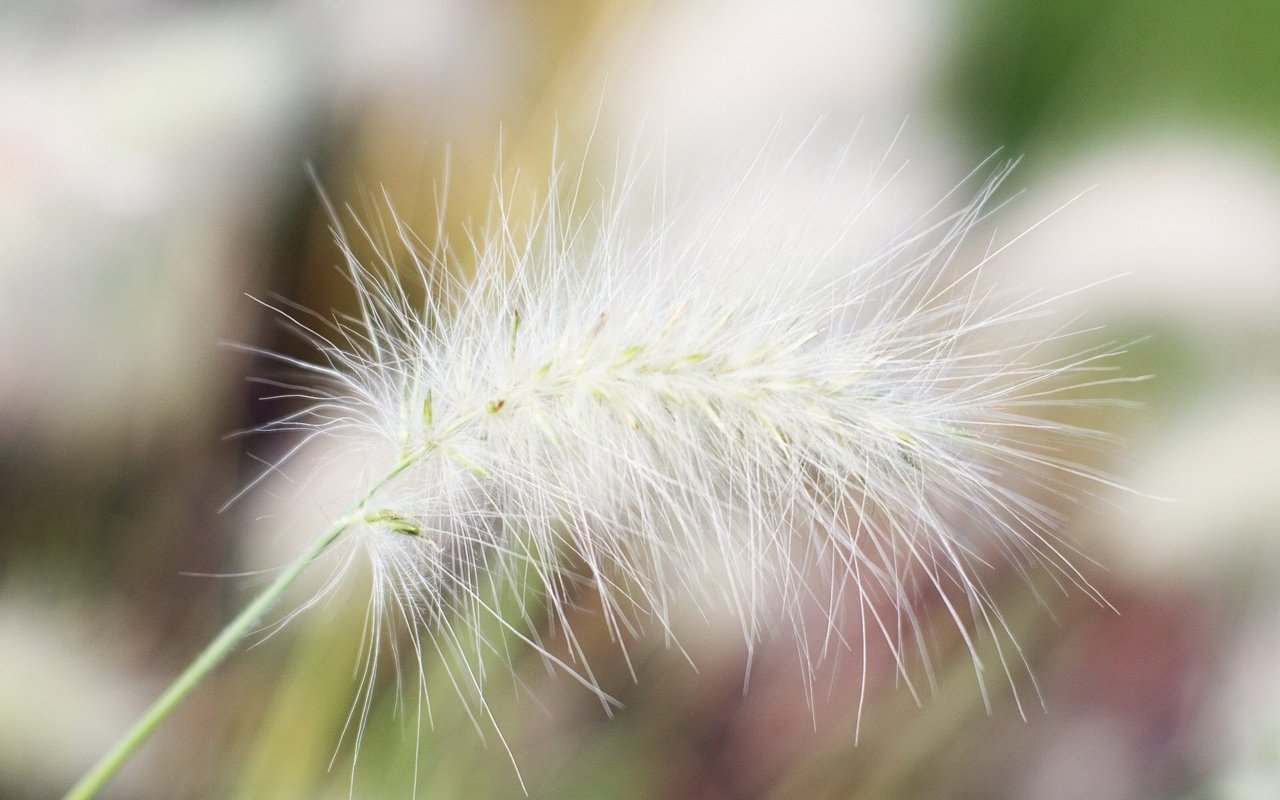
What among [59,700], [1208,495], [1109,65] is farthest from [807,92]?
[59,700]

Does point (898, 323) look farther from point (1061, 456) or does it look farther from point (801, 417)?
point (1061, 456)

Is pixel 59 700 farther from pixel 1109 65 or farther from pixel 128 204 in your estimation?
pixel 1109 65

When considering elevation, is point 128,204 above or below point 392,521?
above

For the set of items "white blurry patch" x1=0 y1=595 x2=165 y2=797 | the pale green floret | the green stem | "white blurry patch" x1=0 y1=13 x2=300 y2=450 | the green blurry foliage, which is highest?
the green blurry foliage

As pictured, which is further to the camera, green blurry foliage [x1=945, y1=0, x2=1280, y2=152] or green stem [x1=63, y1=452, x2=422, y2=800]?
green blurry foliage [x1=945, y1=0, x2=1280, y2=152]

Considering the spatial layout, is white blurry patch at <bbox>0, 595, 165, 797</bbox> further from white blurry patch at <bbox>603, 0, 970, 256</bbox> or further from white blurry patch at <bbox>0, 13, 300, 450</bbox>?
white blurry patch at <bbox>603, 0, 970, 256</bbox>

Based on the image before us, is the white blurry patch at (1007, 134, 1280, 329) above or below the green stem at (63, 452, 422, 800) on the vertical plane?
above

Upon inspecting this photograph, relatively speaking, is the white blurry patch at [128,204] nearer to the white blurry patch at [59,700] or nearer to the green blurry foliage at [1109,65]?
the white blurry patch at [59,700]

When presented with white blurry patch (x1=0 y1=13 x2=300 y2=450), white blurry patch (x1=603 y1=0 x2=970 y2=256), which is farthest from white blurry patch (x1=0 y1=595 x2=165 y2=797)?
white blurry patch (x1=603 y1=0 x2=970 y2=256)
